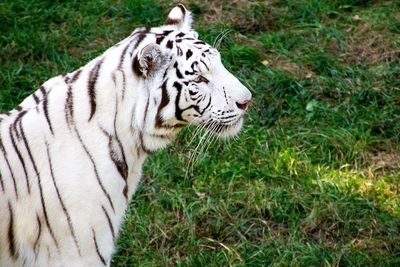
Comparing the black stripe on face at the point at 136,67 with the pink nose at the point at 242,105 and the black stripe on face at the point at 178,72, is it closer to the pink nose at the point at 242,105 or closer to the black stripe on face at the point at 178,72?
the black stripe on face at the point at 178,72

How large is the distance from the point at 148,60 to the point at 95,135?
14.0 inches

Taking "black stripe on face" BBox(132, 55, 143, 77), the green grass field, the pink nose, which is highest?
"black stripe on face" BBox(132, 55, 143, 77)

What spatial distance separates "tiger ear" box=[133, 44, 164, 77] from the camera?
3.47 m

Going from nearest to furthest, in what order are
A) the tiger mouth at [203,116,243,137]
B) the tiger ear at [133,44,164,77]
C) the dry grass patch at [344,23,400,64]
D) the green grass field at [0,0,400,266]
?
the tiger ear at [133,44,164,77], the tiger mouth at [203,116,243,137], the green grass field at [0,0,400,266], the dry grass patch at [344,23,400,64]

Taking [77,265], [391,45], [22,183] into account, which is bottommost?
[391,45]

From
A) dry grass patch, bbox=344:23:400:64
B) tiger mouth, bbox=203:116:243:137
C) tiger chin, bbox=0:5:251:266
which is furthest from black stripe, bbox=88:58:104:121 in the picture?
dry grass patch, bbox=344:23:400:64

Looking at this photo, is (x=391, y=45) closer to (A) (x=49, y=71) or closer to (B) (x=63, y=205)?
(A) (x=49, y=71)

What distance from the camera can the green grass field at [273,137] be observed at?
15.6ft

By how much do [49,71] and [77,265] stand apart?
2828 millimetres

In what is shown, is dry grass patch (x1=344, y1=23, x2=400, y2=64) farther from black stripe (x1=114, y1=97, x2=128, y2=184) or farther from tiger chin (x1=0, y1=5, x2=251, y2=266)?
black stripe (x1=114, y1=97, x2=128, y2=184)

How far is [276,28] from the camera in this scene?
6.58 metres

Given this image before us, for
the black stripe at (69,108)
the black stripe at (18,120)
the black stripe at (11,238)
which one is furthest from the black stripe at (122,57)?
the black stripe at (11,238)

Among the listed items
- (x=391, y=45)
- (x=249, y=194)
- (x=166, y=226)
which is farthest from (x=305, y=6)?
(x=166, y=226)

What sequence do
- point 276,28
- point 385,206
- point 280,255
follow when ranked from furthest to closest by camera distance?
point 276,28 → point 385,206 → point 280,255
